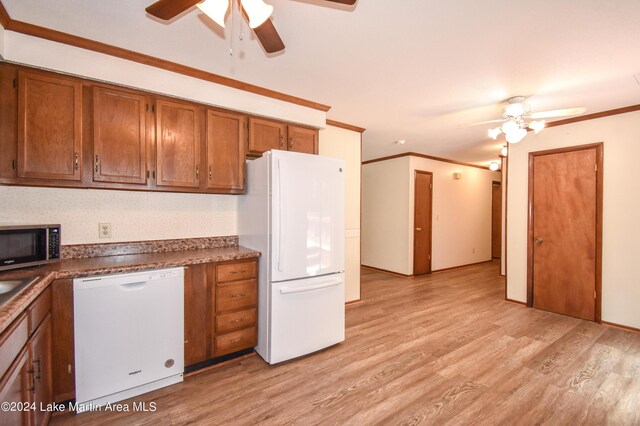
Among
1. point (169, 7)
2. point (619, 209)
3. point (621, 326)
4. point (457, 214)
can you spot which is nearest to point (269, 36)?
point (169, 7)

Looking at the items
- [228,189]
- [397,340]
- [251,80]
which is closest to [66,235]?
[228,189]

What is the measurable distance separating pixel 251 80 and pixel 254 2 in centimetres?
143

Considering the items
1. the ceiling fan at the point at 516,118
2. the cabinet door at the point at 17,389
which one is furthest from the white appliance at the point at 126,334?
the ceiling fan at the point at 516,118

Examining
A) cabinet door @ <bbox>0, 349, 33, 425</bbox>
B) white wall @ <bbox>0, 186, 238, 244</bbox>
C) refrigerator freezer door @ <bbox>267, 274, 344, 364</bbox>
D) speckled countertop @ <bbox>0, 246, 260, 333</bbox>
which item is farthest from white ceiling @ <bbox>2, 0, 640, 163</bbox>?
cabinet door @ <bbox>0, 349, 33, 425</bbox>

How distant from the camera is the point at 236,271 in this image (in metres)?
2.46

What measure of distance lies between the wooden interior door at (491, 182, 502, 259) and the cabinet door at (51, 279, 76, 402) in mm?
8155

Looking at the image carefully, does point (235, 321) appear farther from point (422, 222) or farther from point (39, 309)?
point (422, 222)

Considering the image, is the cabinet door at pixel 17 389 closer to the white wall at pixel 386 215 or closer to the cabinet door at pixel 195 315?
the cabinet door at pixel 195 315

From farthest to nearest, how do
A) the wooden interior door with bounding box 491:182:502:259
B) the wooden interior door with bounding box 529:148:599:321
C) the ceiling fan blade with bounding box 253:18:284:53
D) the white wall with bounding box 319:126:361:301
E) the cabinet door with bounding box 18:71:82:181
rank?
1. the wooden interior door with bounding box 491:182:502:259
2. the white wall with bounding box 319:126:361:301
3. the wooden interior door with bounding box 529:148:599:321
4. the cabinet door with bounding box 18:71:82:181
5. the ceiling fan blade with bounding box 253:18:284:53

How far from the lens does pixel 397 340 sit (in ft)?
9.58

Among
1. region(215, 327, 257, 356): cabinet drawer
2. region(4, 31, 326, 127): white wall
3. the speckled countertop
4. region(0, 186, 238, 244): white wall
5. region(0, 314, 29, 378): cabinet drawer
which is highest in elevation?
region(4, 31, 326, 127): white wall

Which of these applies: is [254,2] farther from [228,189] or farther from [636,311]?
[636,311]

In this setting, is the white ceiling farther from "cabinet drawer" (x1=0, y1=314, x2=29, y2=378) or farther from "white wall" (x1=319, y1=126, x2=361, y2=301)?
"cabinet drawer" (x1=0, y1=314, x2=29, y2=378)

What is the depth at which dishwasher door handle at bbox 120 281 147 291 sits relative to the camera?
1934 mm
